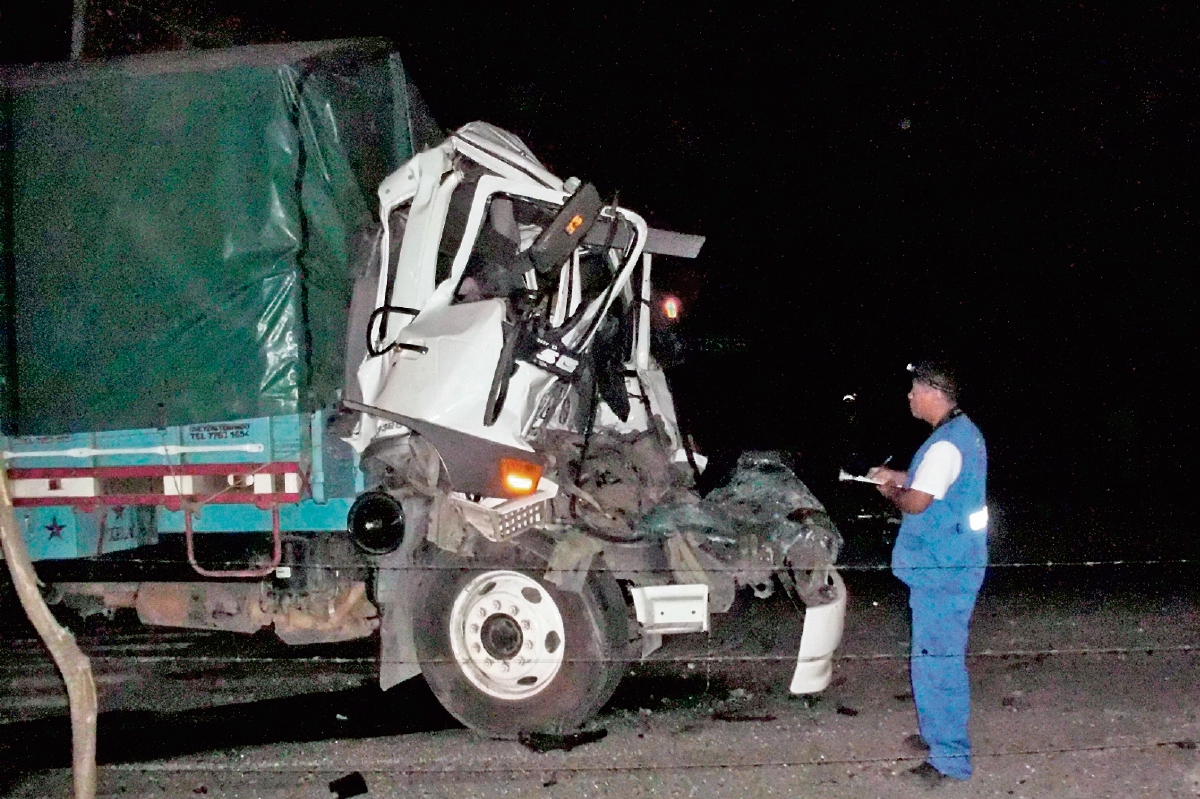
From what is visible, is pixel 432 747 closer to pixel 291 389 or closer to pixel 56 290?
pixel 291 389

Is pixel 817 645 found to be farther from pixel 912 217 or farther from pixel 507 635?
pixel 912 217

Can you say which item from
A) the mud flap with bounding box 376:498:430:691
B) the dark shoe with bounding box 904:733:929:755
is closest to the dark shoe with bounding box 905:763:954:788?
the dark shoe with bounding box 904:733:929:755

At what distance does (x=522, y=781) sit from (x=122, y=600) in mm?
2598

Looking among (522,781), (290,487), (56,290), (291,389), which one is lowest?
(522,781)

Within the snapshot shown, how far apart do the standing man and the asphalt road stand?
0.26 metres

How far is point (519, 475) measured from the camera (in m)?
3.84

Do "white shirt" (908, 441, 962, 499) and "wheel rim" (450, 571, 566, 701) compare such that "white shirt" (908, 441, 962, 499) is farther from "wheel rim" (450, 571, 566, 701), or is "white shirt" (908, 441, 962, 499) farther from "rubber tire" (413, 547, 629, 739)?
"wheel rim" (450, 571, 566, 701)

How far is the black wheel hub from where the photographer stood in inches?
158

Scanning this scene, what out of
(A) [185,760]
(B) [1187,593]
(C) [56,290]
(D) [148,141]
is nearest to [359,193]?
(D) [148,141]

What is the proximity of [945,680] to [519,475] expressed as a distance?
2186 millimetres

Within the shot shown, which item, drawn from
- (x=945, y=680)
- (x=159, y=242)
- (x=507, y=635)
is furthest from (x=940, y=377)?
(x=159, y=242)

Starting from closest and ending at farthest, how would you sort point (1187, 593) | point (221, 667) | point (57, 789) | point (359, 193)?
point (57, 789), point (359, 193), point (221, 667), point (1187, 593)

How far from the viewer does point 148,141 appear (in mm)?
3963

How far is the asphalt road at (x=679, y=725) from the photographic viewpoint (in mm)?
3754
